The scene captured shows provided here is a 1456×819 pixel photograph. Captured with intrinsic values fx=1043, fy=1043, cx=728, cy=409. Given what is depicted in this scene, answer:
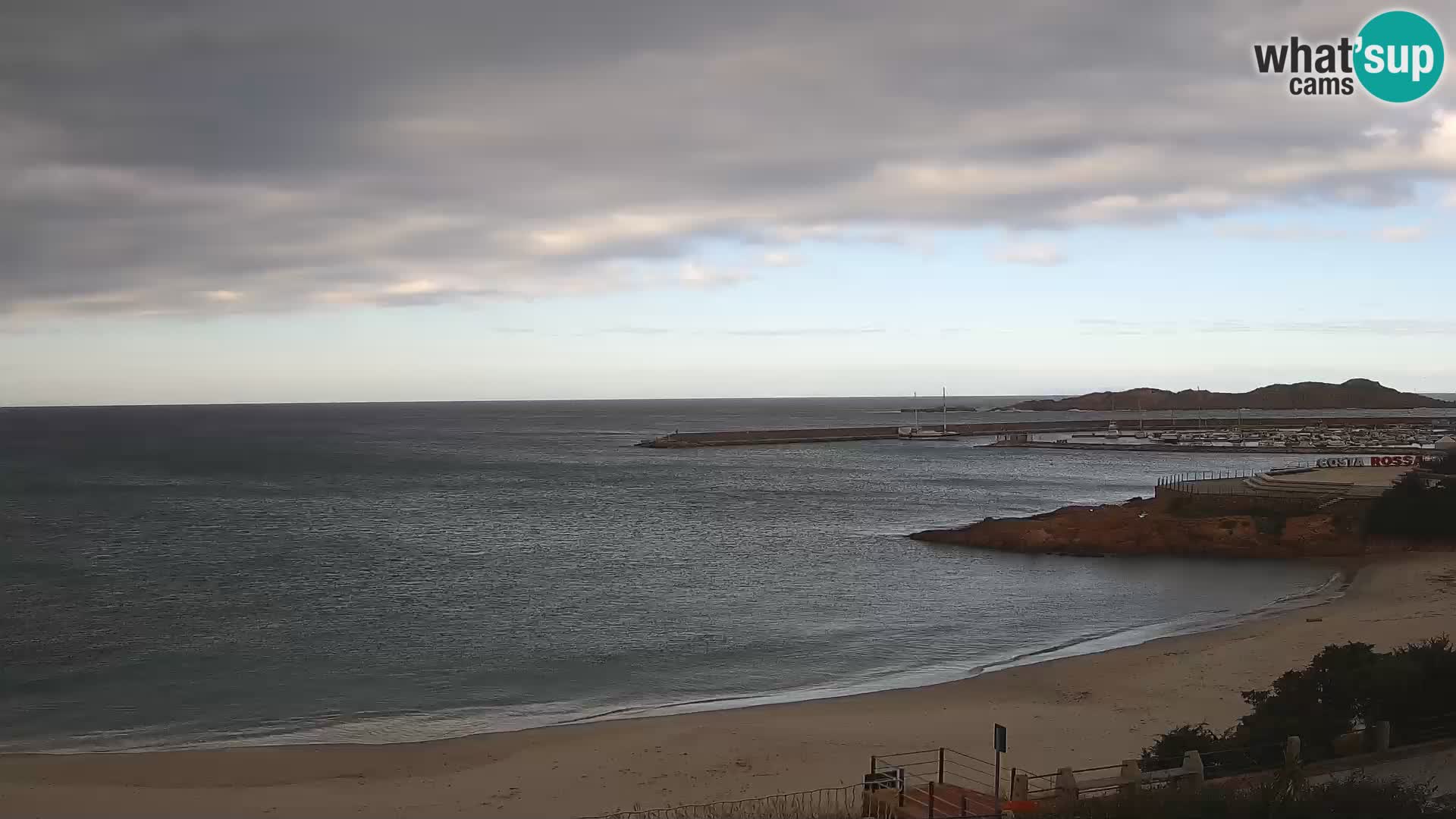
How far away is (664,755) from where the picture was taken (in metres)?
19.1

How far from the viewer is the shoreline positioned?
20656 millimetres

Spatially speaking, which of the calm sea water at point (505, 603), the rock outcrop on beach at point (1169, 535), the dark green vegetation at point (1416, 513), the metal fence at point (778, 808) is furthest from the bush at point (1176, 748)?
the dark green vegetation at point (1416, 513)

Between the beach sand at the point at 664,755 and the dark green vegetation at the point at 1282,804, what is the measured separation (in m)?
6.34

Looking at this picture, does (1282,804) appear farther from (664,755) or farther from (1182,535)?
(1182,535)

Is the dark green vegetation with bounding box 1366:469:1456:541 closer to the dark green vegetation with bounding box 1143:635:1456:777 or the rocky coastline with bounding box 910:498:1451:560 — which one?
the rocky coastline with bounding box 910:498:1451:560

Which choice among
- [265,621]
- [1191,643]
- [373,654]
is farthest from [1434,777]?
[265,621]

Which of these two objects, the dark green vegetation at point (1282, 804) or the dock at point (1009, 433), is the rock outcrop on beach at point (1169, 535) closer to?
the dark green vegetation at point (1282, 804)

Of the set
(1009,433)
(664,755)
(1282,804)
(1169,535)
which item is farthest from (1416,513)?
(1009,433)

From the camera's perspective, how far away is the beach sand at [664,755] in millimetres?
17016

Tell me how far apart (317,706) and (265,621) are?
1028 centimetres

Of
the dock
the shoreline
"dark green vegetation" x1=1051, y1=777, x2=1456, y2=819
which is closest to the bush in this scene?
"dark green vegetation" x1=1051, y1=777, x2=1456, y2=819

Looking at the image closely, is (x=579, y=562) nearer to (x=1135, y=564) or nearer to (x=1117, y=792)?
(x=1135, y=564)

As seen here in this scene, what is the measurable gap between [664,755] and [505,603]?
17998mm

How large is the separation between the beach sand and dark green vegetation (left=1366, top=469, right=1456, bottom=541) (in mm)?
20081
